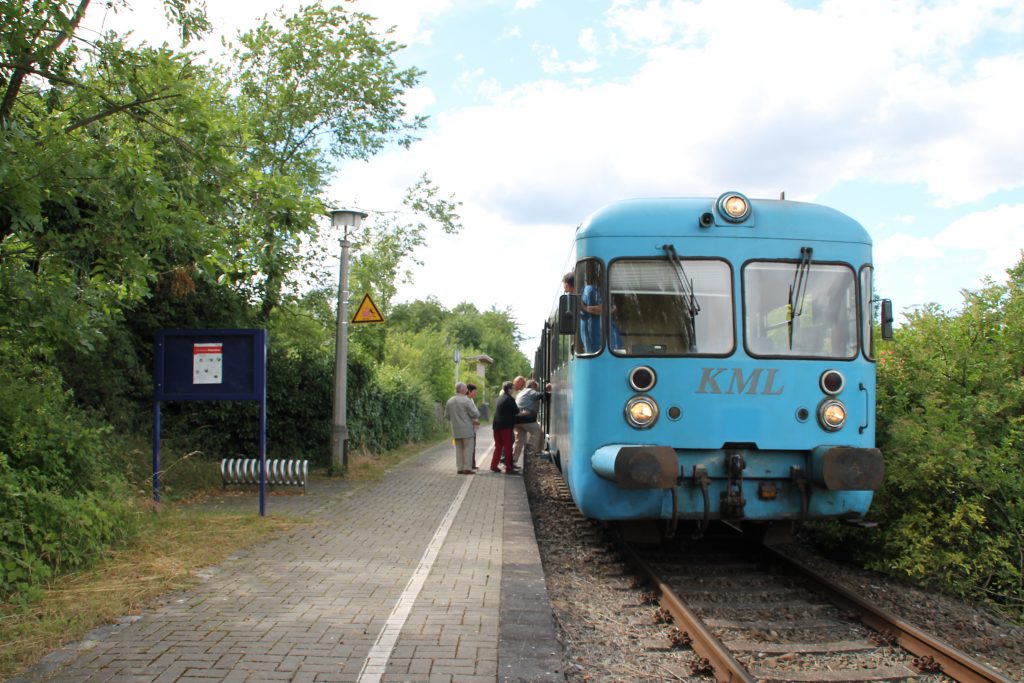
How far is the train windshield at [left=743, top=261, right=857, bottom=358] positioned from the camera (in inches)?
301

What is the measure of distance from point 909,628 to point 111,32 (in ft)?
23.6

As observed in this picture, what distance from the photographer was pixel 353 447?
18.6m

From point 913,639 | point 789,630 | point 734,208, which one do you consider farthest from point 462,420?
point 913,639

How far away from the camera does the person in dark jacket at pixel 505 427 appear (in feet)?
55.4

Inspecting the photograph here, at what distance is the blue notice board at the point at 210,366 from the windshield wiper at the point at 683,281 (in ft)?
16.6

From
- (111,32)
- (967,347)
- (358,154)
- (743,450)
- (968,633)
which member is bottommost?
(968,633)

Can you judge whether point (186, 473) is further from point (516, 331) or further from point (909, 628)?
point (516, 331)

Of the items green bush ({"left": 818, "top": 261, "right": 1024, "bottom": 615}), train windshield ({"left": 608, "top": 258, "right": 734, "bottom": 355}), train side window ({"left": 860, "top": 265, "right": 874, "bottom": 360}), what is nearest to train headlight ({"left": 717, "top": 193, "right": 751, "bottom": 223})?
train windshield ({"left": 608, "top": 258, "right": 734, "bottom": 355})

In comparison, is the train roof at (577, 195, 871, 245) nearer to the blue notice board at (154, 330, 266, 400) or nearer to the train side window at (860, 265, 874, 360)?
the train side window at (860, 265, 874, 360)

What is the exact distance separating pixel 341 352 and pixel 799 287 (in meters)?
9.51

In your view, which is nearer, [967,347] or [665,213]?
[665,213]

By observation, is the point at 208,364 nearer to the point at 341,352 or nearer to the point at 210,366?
the point at 210,366

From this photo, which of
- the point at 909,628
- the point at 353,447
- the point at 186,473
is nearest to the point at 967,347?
the point at 909,628

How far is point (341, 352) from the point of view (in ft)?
51.0
